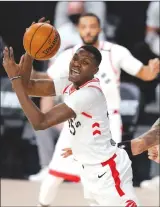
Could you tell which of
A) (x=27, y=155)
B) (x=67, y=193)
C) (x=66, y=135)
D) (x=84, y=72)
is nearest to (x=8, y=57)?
(x=84, y=72)

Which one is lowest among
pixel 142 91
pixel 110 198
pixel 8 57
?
pixel 142 91

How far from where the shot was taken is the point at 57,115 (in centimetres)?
372

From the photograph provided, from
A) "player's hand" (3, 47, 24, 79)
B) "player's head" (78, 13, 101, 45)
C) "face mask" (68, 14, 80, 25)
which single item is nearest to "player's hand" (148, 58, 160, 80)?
"player's head" (78, 13, 101, 45)

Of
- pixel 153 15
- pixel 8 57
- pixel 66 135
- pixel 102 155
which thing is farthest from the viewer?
pixel 153 15

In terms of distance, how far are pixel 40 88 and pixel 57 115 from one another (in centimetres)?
55

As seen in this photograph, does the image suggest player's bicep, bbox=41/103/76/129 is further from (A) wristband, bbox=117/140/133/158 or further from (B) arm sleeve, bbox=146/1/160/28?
(B) arm sleeve, bbox=146/1/160/28

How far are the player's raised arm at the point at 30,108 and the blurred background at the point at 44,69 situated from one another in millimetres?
2652

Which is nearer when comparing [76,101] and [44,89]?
[76,101]

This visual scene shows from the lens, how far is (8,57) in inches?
146

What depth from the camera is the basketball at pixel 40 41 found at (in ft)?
12.9

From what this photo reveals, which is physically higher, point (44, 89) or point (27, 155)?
point (44, 89)

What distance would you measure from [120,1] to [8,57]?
10.8 ft

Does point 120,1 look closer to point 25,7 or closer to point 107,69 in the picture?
point 25,7

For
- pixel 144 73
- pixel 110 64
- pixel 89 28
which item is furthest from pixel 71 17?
pixel 144 73
